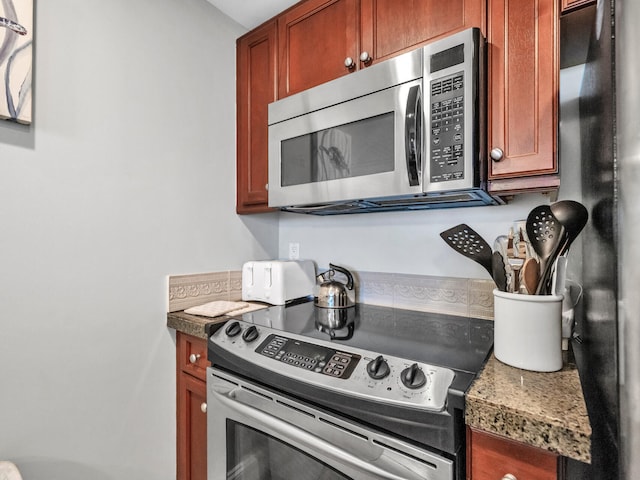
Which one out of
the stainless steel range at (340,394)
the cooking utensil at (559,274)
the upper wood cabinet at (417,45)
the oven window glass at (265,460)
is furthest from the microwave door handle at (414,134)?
the oven window glass at (265,460)

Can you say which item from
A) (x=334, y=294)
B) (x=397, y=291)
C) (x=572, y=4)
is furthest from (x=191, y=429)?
(x=572, y=4)

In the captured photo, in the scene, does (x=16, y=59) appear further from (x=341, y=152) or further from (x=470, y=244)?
(x=470, y=244)

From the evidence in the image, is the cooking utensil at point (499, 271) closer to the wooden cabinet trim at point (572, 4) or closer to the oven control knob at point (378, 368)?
the oven control knob at point (378, 368)

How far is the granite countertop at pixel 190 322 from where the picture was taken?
4.09ft

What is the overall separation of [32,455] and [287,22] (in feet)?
6.10

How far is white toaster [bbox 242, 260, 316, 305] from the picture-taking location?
60.4 inches

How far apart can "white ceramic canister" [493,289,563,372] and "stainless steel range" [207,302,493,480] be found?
11cm

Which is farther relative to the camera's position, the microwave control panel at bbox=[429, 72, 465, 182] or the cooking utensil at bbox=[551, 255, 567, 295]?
the microwave control panel at bbox=[429, 72, 465, 182]

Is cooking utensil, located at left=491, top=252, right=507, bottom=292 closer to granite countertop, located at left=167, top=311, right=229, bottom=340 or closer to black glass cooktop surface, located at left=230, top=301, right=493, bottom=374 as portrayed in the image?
black glass cooktop surface, located at left=230, top=301, right=493, bottom=374

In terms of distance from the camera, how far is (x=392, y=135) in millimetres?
1088

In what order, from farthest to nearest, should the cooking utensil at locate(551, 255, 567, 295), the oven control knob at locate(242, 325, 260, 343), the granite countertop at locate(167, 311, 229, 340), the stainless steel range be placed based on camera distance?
1. the granite countertop at locate(167, 311, 229, 340)
2. the oven control knob at locate(242, 325, 260, 343)
3. the cooking utensil at locate(551, 255, 567, 295)
4. the stainless steel range

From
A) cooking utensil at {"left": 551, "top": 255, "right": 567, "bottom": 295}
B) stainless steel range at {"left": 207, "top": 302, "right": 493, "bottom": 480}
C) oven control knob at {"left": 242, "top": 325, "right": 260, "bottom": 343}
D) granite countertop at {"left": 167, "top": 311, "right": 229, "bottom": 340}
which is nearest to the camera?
stainless steel range at {"left": 207, "top": 302, "right": 493, "bottom": 480}

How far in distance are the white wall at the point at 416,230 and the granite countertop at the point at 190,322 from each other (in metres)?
0.69

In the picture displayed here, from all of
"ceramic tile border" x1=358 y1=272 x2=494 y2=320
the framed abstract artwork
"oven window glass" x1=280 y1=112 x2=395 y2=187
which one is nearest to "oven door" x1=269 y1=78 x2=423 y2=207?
"oven window glass" x1=280 y1=112 x2=395 y2=187
